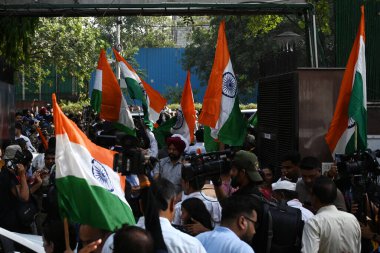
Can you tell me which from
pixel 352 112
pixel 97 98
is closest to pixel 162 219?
pixel 352 112

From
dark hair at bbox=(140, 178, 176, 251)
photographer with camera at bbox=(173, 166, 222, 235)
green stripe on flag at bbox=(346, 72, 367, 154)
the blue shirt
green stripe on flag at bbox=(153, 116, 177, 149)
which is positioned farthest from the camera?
green stripe on flag at bbox=(153, 116, 177, 149)

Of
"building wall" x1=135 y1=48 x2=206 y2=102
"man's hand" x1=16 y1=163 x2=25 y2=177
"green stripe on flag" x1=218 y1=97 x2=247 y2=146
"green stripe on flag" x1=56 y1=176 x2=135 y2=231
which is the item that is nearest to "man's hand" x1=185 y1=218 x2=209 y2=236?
"green stripe on flag" x1=56 y1=176 x2=135 y2=231

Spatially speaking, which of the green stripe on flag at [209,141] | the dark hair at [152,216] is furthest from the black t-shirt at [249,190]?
the green stripe on flag at [209,141]

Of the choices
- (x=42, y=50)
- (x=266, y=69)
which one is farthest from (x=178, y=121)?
(x=42, y=50)

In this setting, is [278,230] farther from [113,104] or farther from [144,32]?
[144,32]

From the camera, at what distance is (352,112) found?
10.1 meters

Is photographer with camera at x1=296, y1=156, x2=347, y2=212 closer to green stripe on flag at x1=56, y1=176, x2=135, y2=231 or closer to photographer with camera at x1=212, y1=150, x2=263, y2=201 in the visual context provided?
photographer with camera at x1=212, y1=150, x2=263, y2=201

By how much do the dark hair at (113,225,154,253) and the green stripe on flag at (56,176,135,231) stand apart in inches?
43.8

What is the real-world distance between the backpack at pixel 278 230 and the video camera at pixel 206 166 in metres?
0.52

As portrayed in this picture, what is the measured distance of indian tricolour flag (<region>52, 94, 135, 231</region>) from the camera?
555cm

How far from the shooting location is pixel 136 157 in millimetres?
4961

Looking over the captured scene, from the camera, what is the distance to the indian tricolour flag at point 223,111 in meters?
11.6

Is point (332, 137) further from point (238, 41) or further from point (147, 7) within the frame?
point (238, 41)

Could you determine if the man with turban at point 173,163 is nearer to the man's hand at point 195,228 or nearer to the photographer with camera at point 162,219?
the man's hand at point 195,228
